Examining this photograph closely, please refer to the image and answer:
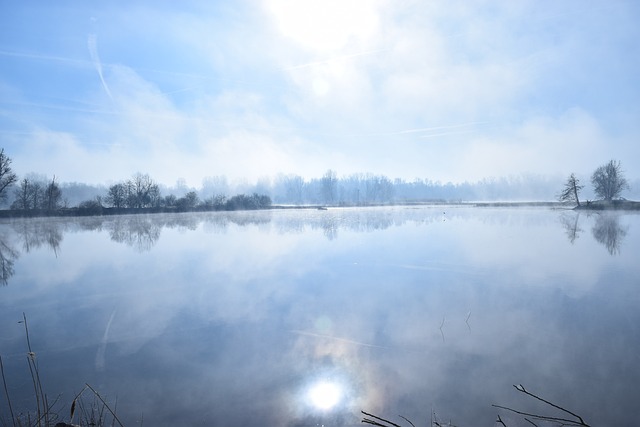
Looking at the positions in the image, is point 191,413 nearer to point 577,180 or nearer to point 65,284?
point 65,284

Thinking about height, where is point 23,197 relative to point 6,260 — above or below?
above

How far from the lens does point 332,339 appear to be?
664cm

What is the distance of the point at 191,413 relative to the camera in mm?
4367

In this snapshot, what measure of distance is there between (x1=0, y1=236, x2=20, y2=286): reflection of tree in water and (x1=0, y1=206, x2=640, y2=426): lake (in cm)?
18

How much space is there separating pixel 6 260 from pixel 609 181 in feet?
254

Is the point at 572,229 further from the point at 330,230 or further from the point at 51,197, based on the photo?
the point at 51,197

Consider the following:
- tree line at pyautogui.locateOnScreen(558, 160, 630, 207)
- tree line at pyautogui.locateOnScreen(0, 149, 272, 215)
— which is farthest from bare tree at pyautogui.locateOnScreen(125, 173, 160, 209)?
tree line at pyautogui.locateOnScreen(558, 160, 630, 207)

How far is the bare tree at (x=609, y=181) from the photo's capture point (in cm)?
5944

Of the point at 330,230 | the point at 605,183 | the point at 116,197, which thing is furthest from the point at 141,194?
the point at 605,183

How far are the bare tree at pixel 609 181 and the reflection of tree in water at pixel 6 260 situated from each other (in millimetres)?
75378

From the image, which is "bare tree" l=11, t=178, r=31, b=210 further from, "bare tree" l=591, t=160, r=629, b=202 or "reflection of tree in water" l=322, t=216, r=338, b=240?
"bare tree" l=591, t=160, r=629, b=202

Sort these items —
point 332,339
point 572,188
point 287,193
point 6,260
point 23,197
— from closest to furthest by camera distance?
1. point 332,339
2. point 6,260
3. point 23,197
4. point 572,188
5. point 287,193

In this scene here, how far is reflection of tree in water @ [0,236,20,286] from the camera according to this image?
1277 cm

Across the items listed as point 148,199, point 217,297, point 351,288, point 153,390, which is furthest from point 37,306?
point 148,199
